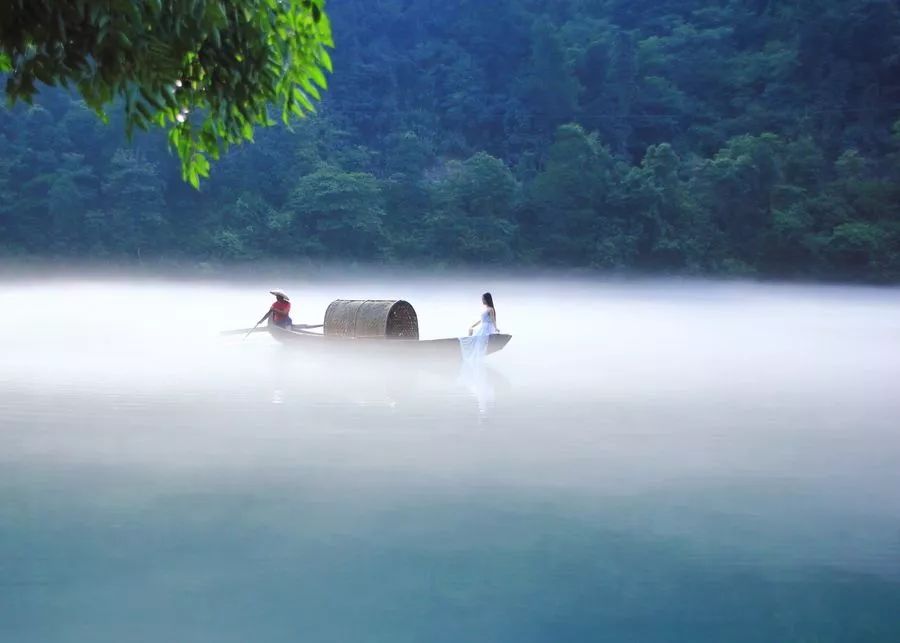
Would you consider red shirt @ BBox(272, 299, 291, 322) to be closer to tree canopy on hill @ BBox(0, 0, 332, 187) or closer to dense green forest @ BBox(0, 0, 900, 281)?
tree canopy on hill @ BBox(0, 0, 332, 187)

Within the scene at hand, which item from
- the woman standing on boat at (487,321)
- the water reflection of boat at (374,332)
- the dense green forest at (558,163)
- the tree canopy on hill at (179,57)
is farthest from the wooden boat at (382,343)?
the dense green forest at (558,163)

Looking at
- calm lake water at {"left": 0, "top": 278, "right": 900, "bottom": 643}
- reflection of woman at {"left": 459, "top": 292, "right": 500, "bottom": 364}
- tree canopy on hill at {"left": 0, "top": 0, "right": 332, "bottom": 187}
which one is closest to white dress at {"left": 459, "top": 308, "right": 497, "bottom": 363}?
reflection of woman at {"left": 459, "top": 292, "right": 500, "bottom": 364}

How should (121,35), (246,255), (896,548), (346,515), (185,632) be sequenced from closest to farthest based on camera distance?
→ (121,35), (185,632), (896,548), (346,515), (246,255)

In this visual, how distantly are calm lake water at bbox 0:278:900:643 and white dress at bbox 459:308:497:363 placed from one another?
27 cm

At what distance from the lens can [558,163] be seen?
1702 inches

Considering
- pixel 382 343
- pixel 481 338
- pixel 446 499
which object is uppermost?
pixel 481 338

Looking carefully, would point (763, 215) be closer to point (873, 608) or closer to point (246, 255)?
point (246, 255)

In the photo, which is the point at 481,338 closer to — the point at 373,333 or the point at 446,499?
the point at 373,333

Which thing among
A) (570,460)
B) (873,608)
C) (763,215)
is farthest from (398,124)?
(873,608)

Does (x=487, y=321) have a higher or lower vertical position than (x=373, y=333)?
higher

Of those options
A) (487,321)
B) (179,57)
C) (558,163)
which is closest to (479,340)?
(487,321)

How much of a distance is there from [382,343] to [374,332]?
1.08 feet

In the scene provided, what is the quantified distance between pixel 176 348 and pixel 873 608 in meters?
13.4

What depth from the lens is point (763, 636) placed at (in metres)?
5.47
